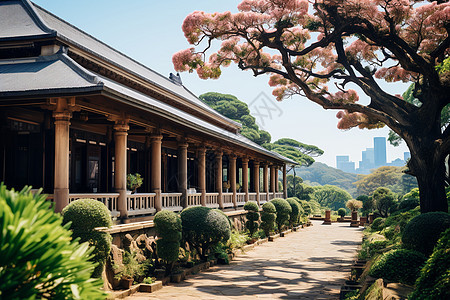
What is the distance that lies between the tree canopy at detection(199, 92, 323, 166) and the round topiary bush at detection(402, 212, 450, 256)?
195ft

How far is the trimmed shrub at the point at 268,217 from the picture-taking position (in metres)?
23.4

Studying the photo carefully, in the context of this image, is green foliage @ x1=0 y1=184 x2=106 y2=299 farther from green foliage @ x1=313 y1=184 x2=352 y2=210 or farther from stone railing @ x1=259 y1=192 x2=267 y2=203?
green foliage @ x1=313 y1=184 x2=352 y2=210

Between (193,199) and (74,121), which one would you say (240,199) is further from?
(74,121)

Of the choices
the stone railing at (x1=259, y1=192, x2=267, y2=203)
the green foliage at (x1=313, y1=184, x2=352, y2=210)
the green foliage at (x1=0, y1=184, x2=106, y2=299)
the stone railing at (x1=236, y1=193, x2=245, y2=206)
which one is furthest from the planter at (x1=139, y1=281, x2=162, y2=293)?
the green foliage at (x1=313, y1=184, x2=352, y2=210)

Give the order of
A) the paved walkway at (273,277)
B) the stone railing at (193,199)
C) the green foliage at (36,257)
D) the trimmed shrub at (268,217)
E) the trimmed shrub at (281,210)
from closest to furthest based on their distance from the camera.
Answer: the green foliage at (36,257)
the paved walkway at (273,277)
the stone railing at (193,199)
the trimmed shrub at (268,217)
the trimmed shrub at (281,210)

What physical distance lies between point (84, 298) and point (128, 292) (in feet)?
25.9

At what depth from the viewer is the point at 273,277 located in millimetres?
12797

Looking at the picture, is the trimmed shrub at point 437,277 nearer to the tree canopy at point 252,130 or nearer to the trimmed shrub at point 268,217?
the trimmed shrub at point 268,217

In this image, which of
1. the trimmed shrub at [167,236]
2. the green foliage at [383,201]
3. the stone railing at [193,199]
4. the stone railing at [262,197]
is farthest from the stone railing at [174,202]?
the green foliage at [383,201]

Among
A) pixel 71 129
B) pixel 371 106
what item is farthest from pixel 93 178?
pixel 371 106

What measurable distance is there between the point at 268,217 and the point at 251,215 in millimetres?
1800

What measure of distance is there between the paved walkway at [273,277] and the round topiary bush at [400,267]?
7.86 feet

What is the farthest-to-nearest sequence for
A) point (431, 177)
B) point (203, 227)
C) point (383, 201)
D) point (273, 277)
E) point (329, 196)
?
1. point (329, 196)
2. point (383, 201)
3. point (431, 177)
4. point (203, 227)
5. point (273, 277)

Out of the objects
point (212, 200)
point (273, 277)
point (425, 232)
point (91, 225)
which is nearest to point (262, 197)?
point (212, 200)
